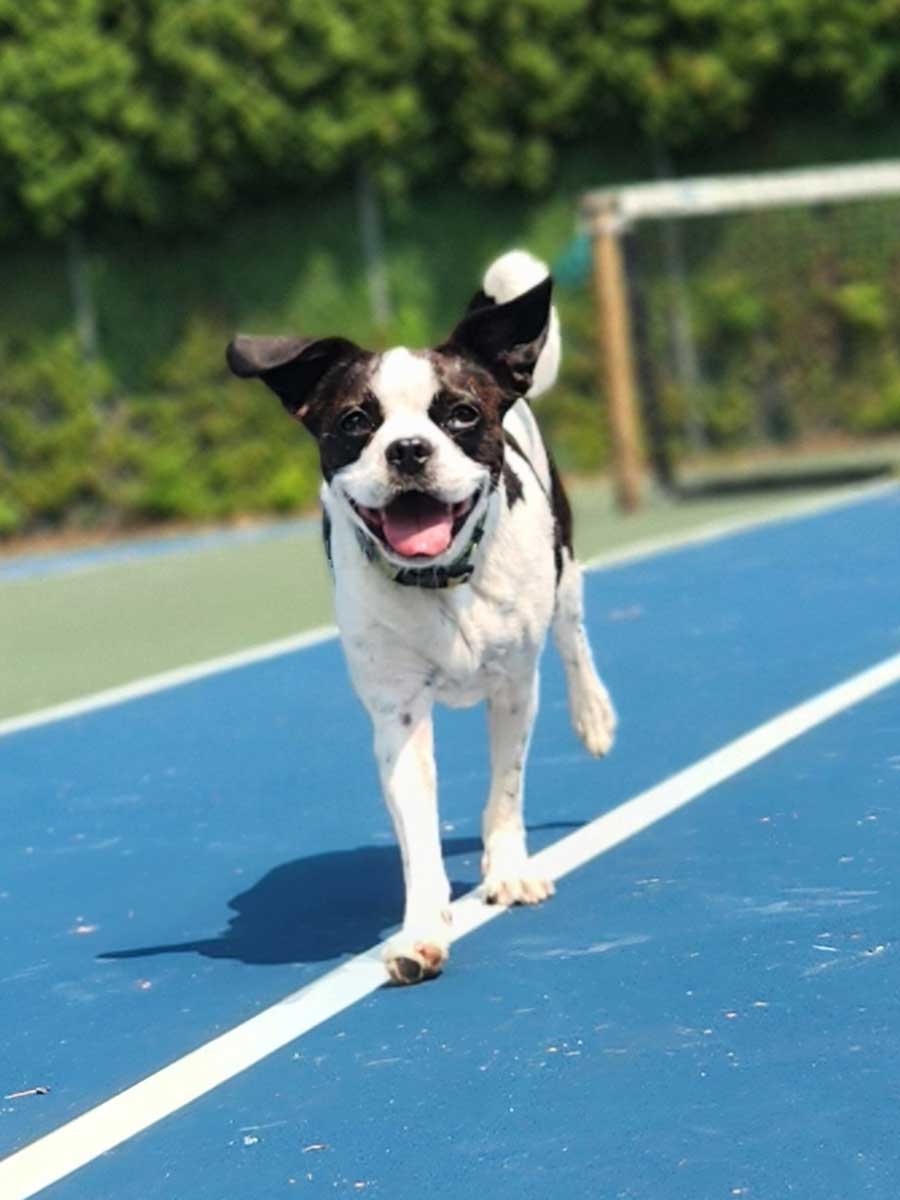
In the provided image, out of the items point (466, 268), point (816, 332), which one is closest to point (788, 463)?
point (816, 332)

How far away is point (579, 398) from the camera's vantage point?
24266mm

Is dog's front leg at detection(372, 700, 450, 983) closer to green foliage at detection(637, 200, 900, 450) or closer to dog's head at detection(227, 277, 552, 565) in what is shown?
dog's head at detection(227, 277, 552, 565)

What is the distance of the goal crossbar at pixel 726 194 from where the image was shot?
20.2 m

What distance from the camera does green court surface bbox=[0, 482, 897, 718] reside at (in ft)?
41.2

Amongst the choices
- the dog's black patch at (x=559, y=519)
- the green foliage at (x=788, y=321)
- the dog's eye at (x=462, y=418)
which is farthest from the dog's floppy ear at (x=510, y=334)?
the green foliage at (x=788, y=321)

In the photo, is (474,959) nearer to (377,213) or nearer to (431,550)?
(431,550)

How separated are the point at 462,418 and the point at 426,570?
0.37 meters

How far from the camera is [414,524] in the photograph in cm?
610

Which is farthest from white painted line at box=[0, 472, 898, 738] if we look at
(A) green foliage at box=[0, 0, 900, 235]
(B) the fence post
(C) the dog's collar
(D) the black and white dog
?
(A) green foliage at box=[0, 0, 900, 235]

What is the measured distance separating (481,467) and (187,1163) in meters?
1.81

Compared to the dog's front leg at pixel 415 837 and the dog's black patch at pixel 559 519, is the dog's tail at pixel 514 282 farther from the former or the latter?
the dog's front leg at pixel 415 837

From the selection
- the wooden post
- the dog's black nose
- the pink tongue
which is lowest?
the wooden post

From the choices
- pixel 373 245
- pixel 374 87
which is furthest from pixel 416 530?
pixel 373 245

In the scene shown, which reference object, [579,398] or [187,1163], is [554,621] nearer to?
[187,1163]
